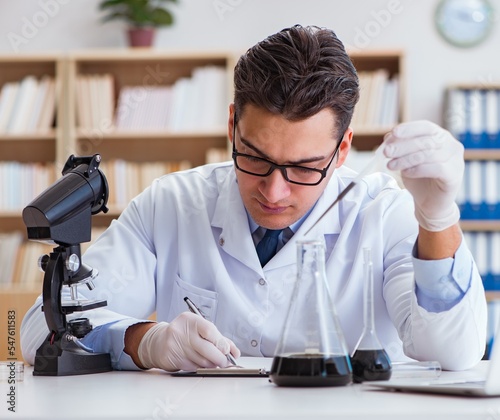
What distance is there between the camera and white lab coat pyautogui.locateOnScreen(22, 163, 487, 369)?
5.72ft

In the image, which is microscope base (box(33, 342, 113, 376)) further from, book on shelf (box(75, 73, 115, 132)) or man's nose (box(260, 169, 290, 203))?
book on shelf (box(75, 73, 115, 132))

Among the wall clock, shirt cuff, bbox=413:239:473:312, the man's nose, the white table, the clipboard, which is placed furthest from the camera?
the wall clock

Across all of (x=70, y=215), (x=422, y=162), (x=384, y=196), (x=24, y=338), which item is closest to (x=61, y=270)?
(x=70, y=215)

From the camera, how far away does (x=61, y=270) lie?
4.60ft

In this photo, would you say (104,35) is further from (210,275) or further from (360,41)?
(210,275)

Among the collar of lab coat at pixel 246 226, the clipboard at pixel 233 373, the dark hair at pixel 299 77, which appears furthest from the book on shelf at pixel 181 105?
the clipboard at pixel 233 373

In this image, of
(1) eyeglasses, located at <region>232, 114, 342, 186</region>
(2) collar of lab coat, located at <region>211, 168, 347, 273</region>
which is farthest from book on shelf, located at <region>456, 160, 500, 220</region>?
(1) eyeglasses, located at <region>232, 114, 342, 186</region>

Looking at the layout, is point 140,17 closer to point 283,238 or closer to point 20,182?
point 20,182

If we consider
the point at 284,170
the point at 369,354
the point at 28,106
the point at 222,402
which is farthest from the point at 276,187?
the point at 28,106

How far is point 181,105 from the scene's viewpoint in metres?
4.27

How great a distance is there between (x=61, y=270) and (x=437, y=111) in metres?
3.39

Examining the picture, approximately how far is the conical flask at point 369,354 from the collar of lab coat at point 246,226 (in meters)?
0.54

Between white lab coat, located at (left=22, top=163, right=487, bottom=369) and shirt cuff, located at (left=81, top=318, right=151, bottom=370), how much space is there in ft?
0.14

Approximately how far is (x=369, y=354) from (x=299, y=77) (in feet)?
2.12
